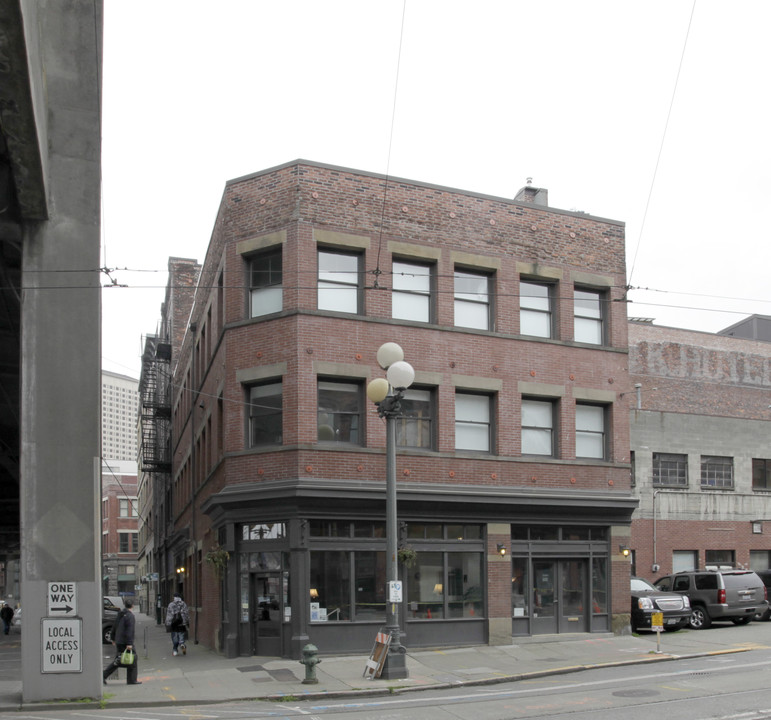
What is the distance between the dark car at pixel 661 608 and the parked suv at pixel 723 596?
71 cm

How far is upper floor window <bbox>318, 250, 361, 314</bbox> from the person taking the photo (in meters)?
23.1

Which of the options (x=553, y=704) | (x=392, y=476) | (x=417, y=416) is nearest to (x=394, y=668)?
(x=392, y=476)

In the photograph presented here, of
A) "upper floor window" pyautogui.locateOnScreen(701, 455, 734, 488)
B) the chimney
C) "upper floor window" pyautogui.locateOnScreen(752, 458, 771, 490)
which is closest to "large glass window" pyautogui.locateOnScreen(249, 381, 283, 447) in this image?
the chimney

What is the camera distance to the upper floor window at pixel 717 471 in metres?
41.3

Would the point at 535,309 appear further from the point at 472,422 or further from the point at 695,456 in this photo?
the point at 695,456

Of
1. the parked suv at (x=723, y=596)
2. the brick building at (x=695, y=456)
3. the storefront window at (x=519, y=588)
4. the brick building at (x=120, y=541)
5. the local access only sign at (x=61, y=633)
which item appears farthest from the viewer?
the brick building at (x=120, y=541)

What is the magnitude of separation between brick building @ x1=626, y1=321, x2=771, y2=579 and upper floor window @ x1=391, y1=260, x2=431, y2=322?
18567 mm

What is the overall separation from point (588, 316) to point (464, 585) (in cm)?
823

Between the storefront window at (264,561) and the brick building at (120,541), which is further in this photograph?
the brick building at (120,541)

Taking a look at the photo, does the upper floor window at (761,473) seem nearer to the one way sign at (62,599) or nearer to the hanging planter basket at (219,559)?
the hanging planter basket at (219,559)

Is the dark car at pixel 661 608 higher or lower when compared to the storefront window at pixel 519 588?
lower

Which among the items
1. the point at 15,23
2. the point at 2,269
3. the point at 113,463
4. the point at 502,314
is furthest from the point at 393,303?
the point at 113,463

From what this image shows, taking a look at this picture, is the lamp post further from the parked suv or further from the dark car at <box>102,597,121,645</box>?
the dark car at <box>102,597,121,645</box>

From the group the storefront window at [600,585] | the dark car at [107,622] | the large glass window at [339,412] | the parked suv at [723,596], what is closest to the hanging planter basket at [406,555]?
the large glass window at [339,412]
